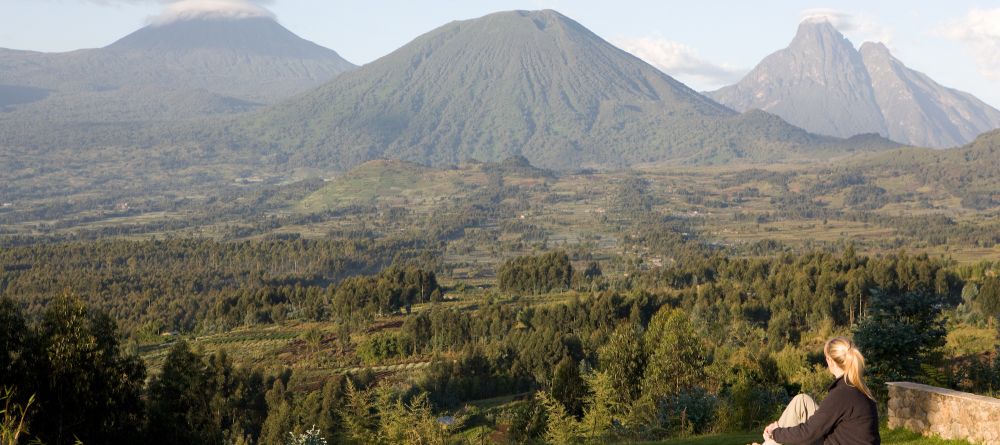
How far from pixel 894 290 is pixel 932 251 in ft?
262

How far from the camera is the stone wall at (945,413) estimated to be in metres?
14.5

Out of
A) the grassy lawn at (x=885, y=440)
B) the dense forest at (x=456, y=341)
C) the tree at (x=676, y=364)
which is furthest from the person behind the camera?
the tree at (x=676, y=364)

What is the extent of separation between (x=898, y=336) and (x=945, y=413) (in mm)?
7687

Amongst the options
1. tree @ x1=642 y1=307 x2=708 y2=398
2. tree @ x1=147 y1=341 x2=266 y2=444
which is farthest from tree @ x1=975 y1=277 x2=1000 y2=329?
tree @ x1=147 y1=341 x2=266 y2=444

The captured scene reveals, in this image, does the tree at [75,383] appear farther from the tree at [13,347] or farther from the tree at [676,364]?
the tree at [676,364]

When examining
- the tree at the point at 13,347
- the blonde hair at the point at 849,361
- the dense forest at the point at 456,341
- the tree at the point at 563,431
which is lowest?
the dense forest at the point at 456,341

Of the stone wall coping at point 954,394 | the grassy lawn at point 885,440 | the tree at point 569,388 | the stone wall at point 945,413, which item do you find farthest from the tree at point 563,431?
the stone wall coping at point 954,394

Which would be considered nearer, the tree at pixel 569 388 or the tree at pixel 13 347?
the tree at pixel 13 347

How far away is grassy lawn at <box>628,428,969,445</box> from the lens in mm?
15438

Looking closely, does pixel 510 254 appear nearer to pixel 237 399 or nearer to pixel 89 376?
pixel 237 399

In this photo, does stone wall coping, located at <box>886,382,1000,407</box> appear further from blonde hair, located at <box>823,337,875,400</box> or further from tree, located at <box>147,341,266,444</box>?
tree, located at <box>147,341,266,444</box>

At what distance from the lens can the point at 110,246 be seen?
164 meters

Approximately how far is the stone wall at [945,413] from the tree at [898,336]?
5.75 m

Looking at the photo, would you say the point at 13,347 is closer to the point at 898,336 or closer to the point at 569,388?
the point at 569,388
